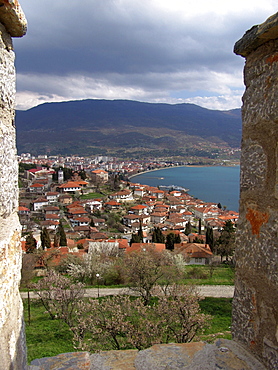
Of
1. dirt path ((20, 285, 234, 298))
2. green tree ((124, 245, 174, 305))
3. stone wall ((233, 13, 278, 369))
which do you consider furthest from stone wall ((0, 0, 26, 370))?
dirt path ((20, 285, 234, 298))

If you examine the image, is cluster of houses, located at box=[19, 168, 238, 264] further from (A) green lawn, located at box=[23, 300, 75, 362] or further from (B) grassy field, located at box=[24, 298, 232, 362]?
(A) green lawn, located at box=[23, 300, 75, 362]

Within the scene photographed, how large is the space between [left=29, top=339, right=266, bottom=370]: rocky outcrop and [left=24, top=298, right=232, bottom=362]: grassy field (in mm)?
6905

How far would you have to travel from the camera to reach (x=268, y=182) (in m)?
1.66

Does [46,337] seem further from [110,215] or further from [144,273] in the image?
[110,215]

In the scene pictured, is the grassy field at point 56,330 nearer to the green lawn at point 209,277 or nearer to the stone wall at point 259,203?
the green lawn at point 209,277

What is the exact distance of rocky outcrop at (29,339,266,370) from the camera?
1.69 meters

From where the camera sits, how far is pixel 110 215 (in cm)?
4788

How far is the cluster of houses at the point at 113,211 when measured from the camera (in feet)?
121

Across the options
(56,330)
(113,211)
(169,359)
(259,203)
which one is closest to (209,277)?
(56,330)

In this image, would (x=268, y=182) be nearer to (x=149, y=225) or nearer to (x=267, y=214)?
(x=267, y=214)

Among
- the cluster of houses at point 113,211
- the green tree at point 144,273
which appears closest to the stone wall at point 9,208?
the green tree at point 144,273

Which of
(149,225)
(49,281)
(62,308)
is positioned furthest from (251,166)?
(149,225)

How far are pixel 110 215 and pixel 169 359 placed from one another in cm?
4646

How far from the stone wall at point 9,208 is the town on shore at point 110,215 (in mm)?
21695
